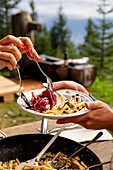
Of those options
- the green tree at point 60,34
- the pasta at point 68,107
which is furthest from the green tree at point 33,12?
the pasta at point 68,107

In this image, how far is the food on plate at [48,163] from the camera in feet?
3.10

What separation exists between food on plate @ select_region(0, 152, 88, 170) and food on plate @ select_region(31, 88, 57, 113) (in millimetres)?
235

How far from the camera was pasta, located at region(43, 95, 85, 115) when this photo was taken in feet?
3.51

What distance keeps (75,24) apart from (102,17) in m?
1.78

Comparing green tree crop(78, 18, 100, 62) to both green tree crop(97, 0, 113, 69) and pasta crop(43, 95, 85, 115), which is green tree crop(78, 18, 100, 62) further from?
pasta crop(43, 95, 85, 115)

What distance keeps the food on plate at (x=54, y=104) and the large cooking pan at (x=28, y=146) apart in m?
0.13

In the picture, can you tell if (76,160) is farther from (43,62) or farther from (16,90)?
(43,62)

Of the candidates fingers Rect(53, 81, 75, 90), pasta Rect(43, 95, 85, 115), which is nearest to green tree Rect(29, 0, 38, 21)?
fingers Rect(53, 81, 75, 90)

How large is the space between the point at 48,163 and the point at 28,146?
16 cm

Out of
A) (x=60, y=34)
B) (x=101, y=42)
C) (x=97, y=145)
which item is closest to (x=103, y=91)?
(x=101, y=42)

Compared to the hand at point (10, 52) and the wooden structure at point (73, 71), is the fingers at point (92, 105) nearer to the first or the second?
the hand at point (10, 52)

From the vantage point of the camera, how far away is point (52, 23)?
8500 millimetres

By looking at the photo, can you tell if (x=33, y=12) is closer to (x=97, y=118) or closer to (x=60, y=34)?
(x=60, y=34)

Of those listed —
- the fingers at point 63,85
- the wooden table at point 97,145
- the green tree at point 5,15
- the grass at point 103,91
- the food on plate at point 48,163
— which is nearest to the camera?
the food on plate at point 48,163
